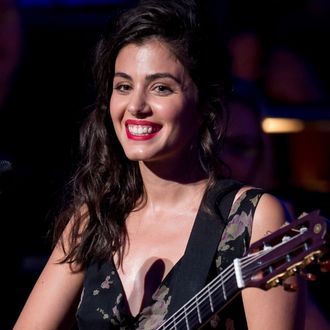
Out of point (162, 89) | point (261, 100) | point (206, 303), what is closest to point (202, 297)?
point (206, 303)

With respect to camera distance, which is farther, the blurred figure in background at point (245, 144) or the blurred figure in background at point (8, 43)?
the blurred figure in background at point (8, 43)

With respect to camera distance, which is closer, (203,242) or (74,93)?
(203,242)

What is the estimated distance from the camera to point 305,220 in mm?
2062

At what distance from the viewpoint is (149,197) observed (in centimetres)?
293

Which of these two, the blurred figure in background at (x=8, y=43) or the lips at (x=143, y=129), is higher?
the blurred figure in background at (x=8, y=43)

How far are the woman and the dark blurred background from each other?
30.0 inches

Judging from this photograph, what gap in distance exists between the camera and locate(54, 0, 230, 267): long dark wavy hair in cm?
276

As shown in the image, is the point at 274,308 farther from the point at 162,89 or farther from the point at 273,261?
the point at 162,89

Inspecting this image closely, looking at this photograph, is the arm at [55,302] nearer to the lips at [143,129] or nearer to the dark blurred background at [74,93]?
the lips at [143,129]

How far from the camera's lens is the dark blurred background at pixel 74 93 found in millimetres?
3787

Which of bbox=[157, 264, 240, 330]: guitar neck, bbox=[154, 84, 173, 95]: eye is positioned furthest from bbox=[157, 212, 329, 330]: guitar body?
bbox=[154, 84, 173, 95]: eye

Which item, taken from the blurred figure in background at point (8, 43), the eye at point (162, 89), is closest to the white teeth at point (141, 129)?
the eye at point (162, 89)

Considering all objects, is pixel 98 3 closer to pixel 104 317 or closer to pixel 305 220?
pixel 104 317

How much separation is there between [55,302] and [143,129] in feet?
2.31
